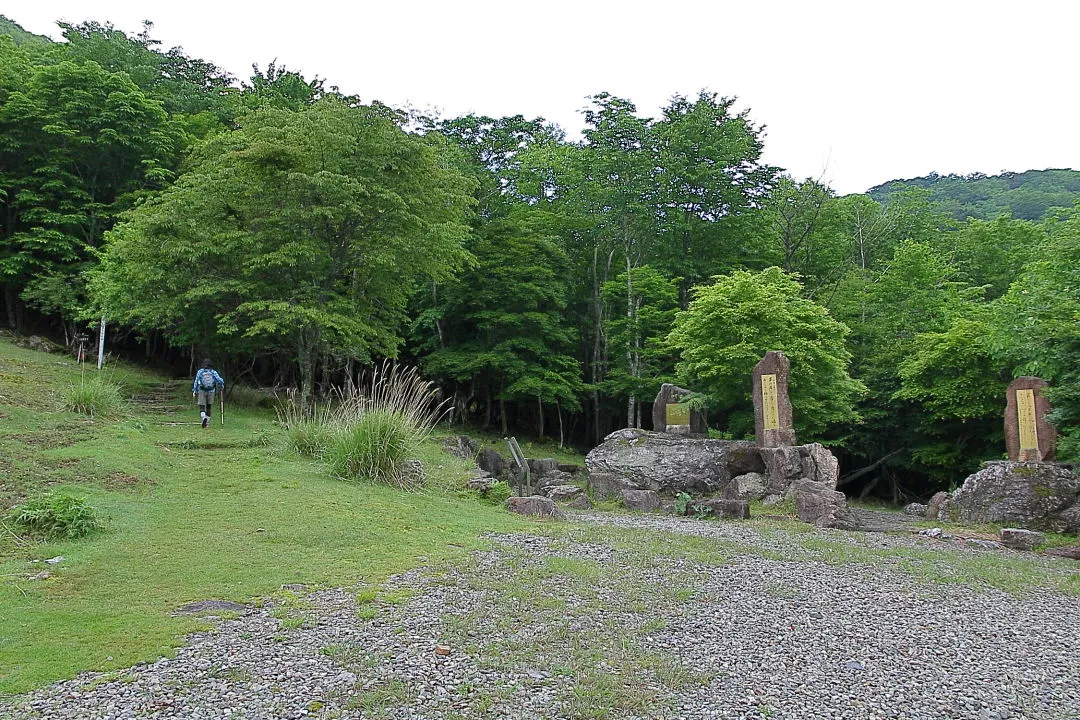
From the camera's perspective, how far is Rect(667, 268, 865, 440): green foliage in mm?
13938

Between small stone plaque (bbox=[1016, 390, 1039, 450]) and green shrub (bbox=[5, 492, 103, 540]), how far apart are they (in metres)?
11.5

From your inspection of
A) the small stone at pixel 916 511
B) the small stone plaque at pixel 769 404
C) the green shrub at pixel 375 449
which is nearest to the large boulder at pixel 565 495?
the green shrub at pixel 375 449

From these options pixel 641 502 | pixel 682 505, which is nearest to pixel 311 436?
pixel 641 502

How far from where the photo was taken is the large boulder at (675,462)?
12344mm

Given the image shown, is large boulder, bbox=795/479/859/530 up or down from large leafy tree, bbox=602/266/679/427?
down

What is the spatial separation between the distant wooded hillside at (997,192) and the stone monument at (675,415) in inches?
717

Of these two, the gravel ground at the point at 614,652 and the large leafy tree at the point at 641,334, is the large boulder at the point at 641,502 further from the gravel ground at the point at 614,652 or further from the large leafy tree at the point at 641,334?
the large leafy tree at the point at 641,334

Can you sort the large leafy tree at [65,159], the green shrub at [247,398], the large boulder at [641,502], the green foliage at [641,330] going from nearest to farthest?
1. the large boulder at [641,502]
2. the green shrub at [247,398]
3. the green foliage at [641,330]
4. the large leafy tree at [65,159]

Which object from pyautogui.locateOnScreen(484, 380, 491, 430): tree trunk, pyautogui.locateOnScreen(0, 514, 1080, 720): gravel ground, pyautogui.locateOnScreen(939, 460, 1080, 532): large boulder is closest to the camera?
pyautogui.locateOnScreen(0, 514, 1080, 720): gravel ground

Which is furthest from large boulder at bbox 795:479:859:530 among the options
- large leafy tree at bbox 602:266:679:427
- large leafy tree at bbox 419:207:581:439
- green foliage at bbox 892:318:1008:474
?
large leafy tree at bbox 419:207:581:439

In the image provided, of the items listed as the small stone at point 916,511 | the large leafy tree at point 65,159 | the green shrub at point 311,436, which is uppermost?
the large leafy tree at point 65,159

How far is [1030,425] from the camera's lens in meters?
11.0

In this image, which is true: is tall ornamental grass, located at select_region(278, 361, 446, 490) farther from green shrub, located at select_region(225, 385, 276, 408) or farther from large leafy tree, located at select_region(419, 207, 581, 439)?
large leafy tree, located at select_region(419, 207, 581, 439)

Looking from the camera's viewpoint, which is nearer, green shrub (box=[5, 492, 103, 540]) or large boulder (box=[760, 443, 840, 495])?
green shrub (box=[5, 492, 103, 540])
